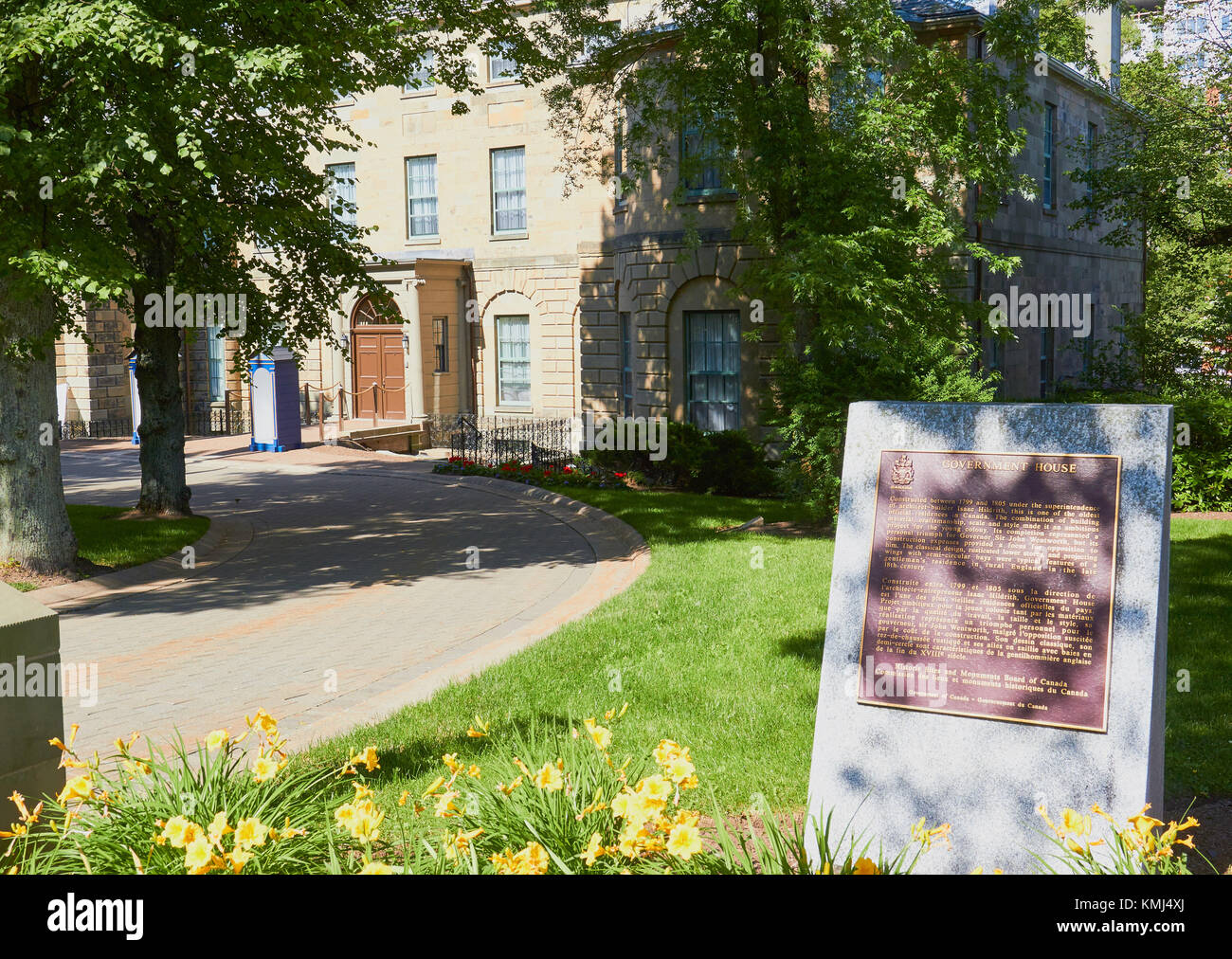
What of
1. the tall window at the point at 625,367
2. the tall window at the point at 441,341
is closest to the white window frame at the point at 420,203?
the tall window at the point at 441,341

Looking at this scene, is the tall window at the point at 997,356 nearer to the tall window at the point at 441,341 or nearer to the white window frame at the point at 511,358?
the white window frame at the point at 511,358

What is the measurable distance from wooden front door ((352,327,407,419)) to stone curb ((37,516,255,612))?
17.8 metres

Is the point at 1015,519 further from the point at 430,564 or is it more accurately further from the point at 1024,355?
the point at 1024,355

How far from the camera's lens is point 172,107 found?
10789 millimetres

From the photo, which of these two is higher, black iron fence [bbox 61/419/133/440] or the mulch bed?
black iron fence [bbox 61/419/133/440]

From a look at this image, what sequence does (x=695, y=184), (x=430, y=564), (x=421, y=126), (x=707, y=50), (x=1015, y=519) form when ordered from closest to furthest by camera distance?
1. (x=1015, y=519)
2. (x=430, y=564)
3. (x=707, y=50)
4. (x=695, y=184)
5. (x=421, y=126)

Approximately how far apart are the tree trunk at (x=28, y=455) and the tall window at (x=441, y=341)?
19.4m

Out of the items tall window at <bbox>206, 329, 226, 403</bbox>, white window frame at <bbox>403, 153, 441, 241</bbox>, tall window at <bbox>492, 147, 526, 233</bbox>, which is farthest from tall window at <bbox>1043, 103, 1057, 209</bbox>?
tall window at <bbox>206, 329, 226, 403</bbox>

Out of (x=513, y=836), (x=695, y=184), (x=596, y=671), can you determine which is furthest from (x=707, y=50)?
(x=513, y=836)

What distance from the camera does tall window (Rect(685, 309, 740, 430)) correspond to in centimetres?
2381

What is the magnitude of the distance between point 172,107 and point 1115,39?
28635 mm

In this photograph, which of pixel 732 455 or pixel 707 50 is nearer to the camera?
pixel 707 50

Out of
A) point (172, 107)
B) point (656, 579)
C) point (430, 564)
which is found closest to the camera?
point (172, 107)

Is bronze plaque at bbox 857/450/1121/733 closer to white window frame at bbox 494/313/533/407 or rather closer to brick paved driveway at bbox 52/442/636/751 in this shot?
brick paved driveway at bbox 52/442/636/751
